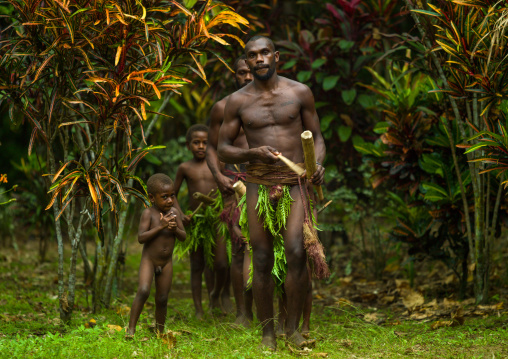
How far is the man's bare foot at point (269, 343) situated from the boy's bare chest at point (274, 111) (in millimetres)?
1460

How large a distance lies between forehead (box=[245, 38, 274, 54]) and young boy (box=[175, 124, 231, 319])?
5.77 feet

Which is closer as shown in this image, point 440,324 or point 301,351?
point 301,351

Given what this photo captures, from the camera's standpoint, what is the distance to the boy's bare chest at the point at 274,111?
15.1ft

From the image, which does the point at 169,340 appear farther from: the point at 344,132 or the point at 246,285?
the point at 344,132

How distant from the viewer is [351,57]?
26.4 feet

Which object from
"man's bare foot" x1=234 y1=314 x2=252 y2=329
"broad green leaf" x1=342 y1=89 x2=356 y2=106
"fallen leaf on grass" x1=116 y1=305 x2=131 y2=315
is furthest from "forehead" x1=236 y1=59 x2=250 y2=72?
"fallen leaf on grass" x1=116 y1=305 x2=131 y2=315

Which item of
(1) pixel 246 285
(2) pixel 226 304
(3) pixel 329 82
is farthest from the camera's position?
(3) pixel 329 82

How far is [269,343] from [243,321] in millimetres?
1173

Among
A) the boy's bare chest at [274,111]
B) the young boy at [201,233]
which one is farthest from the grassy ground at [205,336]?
the boy's bare chest at [274,111]

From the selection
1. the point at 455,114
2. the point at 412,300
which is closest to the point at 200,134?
the point at 455,114

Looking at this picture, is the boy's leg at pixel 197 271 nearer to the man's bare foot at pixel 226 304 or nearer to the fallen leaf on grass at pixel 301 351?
the man's bare foot at pixel 226 304

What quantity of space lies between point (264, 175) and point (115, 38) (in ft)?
5.19

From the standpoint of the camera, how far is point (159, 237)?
5.04m

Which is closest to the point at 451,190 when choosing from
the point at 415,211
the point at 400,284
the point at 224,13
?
the point at 415,211
